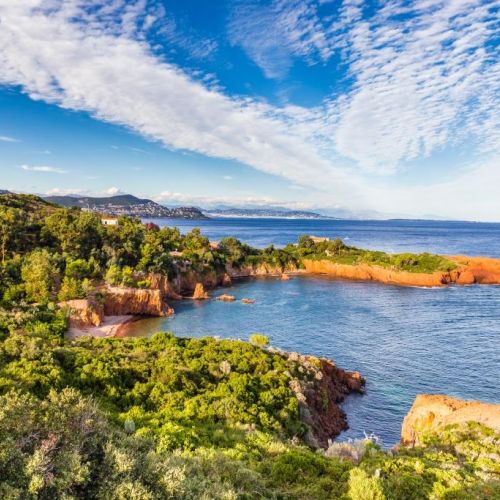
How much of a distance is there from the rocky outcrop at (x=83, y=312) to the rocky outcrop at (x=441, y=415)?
1266 inches

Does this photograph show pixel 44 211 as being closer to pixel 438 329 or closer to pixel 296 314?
pixel 296 314

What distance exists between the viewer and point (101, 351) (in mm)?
24203

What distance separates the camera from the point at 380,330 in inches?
1750

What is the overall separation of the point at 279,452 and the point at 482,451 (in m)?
8.44

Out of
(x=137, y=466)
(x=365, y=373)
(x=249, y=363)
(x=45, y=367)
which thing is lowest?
(x=365, y=373)

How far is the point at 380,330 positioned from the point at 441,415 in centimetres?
2346

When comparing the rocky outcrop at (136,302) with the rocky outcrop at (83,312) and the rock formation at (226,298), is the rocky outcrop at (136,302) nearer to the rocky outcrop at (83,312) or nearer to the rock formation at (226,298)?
the rocky outcrop at (83,312)

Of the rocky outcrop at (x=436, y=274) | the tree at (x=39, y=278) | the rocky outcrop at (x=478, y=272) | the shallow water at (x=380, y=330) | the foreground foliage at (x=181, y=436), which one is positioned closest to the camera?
the foreground foliage at (x=181, y=436)

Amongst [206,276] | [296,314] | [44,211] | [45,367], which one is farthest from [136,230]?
[45,367]

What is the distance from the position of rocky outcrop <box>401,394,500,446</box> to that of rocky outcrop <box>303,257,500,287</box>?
55.4 metres

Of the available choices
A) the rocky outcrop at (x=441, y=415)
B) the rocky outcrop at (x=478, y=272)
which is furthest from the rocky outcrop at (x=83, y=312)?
the rocky outcrop at (x=478, y=272)

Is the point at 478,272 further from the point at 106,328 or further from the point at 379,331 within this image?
the point at 106,328

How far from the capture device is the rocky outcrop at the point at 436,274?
74625mm

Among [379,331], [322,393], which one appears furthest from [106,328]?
[379,331]
